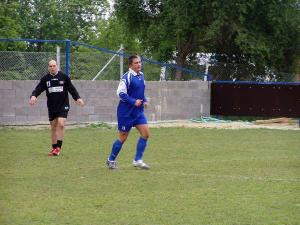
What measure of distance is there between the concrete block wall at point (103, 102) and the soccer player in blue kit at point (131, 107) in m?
9.63

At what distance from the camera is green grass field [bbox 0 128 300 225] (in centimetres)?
861

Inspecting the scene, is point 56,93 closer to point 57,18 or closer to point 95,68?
point 95,68

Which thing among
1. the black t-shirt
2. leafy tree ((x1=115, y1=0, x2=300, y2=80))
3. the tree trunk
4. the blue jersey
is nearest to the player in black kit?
the black t-shirt

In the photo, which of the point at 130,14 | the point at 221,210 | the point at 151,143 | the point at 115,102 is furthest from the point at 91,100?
the point at 221,210

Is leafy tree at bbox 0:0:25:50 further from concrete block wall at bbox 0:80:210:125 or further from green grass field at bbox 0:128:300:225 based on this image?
green grass field at bbox 0:128:300:225

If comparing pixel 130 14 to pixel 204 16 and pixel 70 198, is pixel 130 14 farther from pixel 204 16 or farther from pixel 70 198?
pixel 70 198

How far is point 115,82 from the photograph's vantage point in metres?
24.6

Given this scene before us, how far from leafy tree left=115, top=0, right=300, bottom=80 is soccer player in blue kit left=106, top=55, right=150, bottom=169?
17.9 metres

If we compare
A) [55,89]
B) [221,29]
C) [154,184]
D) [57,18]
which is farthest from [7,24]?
[154,184]

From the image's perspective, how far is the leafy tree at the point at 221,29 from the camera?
3262cm

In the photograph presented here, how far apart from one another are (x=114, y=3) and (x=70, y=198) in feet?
91.9

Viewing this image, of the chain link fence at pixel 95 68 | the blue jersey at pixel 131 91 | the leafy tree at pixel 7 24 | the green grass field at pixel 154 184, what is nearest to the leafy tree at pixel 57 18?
the leafy tree at pixel 7 24

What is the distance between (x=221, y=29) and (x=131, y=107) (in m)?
20.7

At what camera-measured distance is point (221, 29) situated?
3331cm
